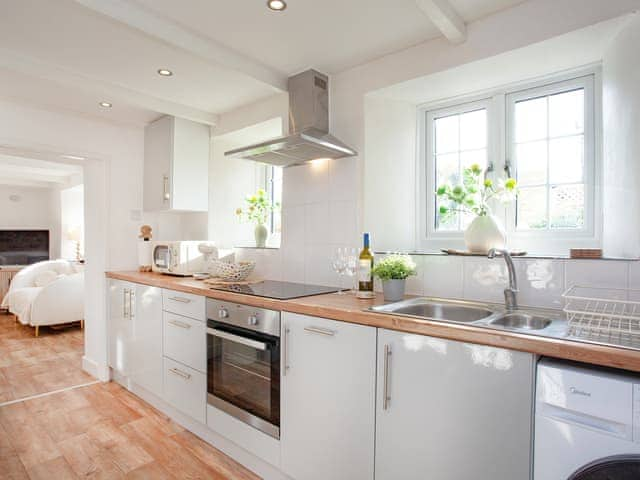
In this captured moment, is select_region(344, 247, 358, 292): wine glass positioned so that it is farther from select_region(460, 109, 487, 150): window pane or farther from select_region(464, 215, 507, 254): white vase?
select_region(460, 109, 487, 150): window pane

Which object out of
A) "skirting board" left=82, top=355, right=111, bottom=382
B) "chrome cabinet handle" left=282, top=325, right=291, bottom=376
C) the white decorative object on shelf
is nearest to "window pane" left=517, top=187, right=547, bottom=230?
"chrome cabinet handle" left=282, top=325, right=291, bottom=376

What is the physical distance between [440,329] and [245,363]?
1.07 metres

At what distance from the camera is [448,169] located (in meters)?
2.30

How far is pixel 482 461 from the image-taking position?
119cm

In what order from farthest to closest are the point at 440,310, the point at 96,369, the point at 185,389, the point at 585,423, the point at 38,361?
the point at 38,361, the point at 96,369, the point at 185,389, the point at 440,310, the point at 585,423

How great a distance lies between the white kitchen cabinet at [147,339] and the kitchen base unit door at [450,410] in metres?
1.69

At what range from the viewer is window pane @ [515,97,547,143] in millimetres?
1980

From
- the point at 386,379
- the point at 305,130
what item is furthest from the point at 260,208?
the point at 386,379

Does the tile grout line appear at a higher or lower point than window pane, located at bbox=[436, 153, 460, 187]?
lower

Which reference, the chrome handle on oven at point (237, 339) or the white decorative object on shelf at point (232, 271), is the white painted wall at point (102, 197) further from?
the chrome handle on oven at point (237, 339)

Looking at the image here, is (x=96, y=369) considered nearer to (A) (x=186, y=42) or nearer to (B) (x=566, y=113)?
(A) (x=186, y=42)

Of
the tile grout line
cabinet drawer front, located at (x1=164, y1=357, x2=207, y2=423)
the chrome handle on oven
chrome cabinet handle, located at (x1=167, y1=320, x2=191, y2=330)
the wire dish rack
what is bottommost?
the tile grout line

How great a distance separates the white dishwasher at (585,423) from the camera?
3.07 feet

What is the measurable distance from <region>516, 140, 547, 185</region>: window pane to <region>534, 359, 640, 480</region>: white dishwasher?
3.96ft
